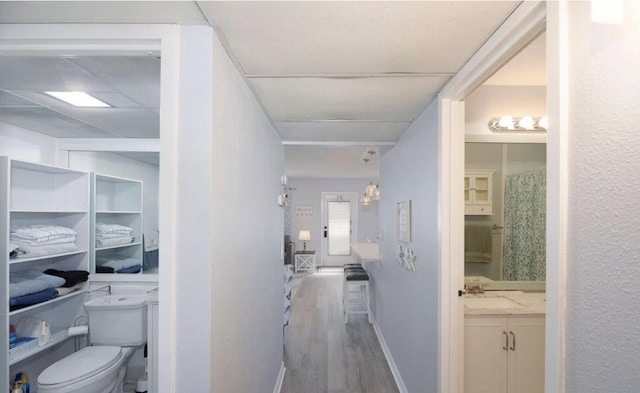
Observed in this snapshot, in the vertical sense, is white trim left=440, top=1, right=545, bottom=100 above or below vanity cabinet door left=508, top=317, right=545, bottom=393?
above

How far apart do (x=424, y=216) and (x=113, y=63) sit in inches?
77.3

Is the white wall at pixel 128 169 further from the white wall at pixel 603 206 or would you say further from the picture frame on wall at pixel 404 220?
the white wall at pixel 603 206

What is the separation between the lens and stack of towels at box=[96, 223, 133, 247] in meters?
2.78

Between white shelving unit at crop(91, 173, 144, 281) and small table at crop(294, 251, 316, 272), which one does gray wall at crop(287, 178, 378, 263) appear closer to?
small table at crop(294, 251, 316, 272)

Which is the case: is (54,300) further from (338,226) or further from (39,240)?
(338,226)

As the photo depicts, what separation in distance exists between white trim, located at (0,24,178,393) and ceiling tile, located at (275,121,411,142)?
1321mm

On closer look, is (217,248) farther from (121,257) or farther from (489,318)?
(121,257)

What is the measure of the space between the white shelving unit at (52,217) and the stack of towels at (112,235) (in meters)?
0.09

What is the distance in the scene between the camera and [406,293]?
2502 millimetres

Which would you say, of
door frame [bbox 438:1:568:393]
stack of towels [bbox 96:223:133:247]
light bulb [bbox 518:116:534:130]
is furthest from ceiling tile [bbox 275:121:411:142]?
stack of towels [bbox 96:223:133:247]

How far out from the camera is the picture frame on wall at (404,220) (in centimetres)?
243

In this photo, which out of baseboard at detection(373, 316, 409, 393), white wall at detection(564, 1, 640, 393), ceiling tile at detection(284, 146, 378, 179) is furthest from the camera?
ceiling tile at detection(284, 146, 378, 179)

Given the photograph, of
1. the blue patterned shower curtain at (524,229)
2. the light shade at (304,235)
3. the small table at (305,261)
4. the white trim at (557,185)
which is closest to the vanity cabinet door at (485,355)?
the blue patterned shower curtain at (524,229)

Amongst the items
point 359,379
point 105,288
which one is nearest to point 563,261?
point 359,379
